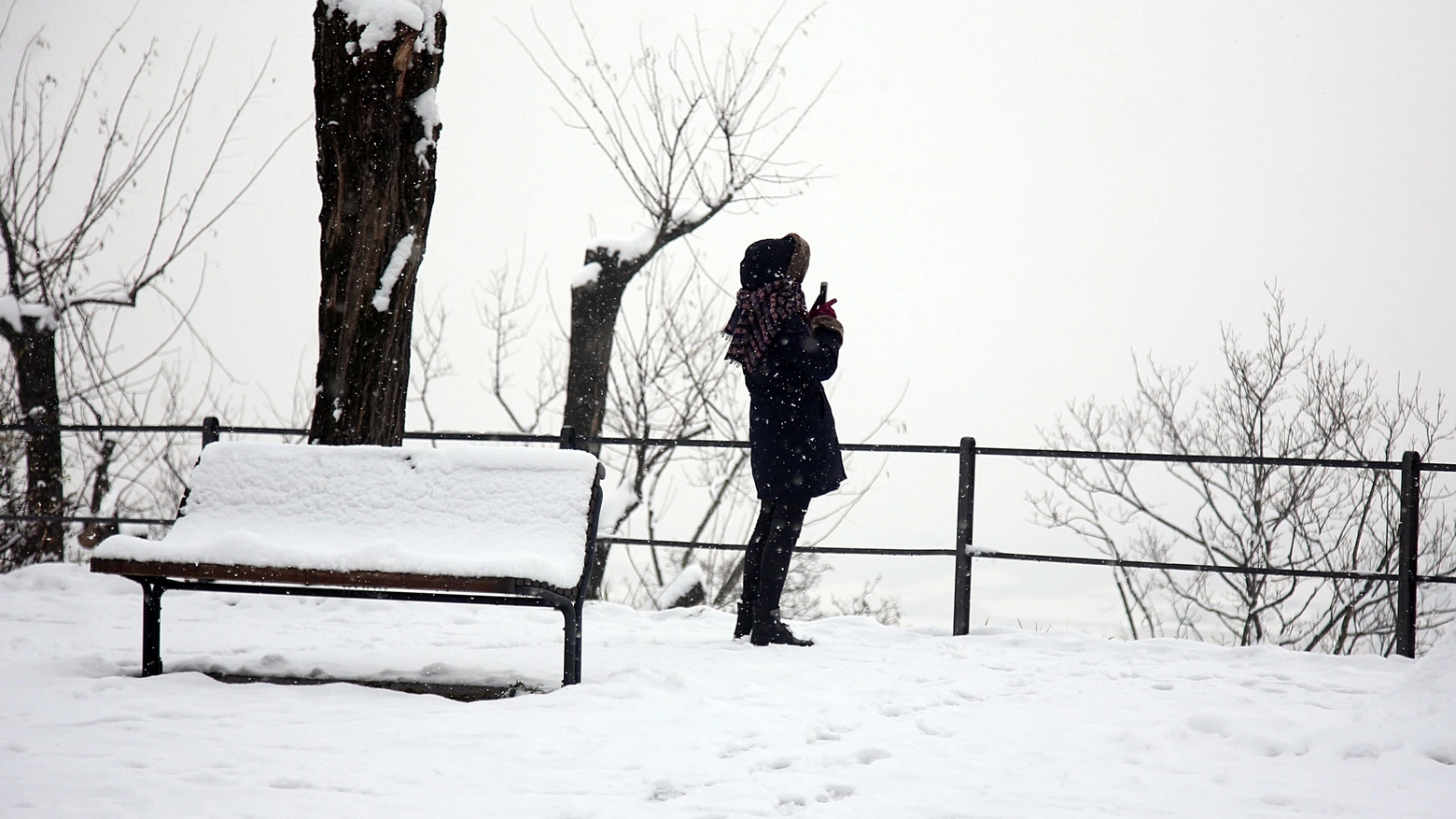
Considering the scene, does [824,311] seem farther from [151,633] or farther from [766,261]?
[151,633]

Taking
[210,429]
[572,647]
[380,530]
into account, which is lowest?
[572,647]

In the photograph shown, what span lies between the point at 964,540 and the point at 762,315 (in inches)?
78.0

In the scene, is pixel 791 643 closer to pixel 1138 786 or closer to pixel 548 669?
pixel 548 669

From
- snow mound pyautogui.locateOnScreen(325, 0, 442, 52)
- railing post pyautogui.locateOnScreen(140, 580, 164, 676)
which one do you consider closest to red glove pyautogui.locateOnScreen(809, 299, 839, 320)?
snow mound pyautogui.locateOnScreen(325, 0, 442, 52)

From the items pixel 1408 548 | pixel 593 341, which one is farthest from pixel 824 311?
pixel 593 341

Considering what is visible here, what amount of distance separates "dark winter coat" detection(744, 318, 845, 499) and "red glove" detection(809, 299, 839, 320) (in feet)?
0.28

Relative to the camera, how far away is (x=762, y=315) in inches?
183

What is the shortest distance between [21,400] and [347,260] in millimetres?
7150

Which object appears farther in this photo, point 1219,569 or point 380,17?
point 1219,569

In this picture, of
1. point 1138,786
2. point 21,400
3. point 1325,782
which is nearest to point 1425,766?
point 1325,782

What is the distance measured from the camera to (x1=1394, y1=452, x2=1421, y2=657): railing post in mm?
5527

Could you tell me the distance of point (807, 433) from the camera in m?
4.69

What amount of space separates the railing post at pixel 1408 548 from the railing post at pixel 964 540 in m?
2.22

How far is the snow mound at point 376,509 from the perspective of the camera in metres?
3.53
